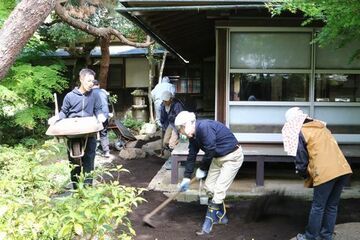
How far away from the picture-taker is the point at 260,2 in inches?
243

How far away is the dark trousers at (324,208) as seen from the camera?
174 inches

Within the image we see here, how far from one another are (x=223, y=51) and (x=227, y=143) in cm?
251

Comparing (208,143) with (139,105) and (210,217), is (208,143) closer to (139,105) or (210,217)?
(210,217)

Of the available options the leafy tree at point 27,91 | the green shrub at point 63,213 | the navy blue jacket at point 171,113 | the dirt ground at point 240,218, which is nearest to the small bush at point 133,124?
the leafy tree at point 27,91

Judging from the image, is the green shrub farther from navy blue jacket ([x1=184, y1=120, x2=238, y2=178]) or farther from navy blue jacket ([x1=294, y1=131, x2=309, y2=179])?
navy blue jacket ([x1=184, y1=120, x2=238, y2=178])

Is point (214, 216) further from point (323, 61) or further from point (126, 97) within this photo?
point (126, 97)

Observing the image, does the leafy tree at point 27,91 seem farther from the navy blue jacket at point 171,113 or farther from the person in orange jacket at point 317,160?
the person in orange jacket at point 317,160

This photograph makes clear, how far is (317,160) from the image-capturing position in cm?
438

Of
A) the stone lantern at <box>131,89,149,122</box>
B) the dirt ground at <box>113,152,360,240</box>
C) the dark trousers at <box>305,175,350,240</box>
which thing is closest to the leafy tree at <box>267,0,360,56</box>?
the dark trousers at <box>305,175,350,240</box>

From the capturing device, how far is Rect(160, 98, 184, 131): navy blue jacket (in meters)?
8.58

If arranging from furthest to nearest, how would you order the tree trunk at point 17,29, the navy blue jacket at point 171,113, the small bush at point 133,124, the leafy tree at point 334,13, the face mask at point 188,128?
the small bush at point 133,124 → the navy blue jacket at point 171,113 → the face mask at point 188,128 → the leafy tree at point 334,13 → the tree trunk at point 17,29

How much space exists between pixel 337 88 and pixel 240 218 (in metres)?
3.15

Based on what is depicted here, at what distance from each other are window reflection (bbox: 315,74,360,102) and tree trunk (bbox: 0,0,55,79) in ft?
18.2

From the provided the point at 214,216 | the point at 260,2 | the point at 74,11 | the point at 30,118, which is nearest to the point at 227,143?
the point at 214,216
